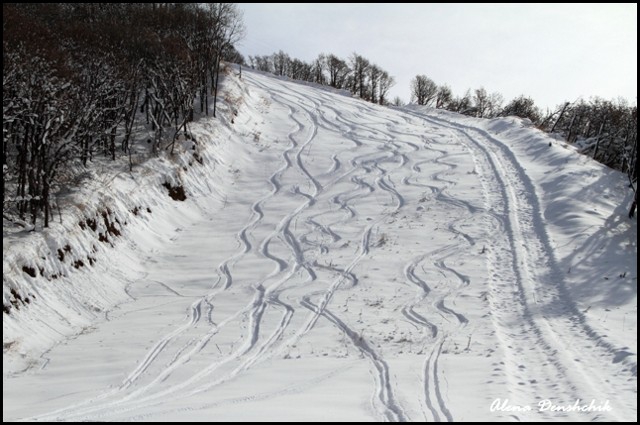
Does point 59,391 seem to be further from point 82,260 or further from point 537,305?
point 537,305

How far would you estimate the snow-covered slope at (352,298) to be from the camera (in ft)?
25.1

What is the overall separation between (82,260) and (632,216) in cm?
1695

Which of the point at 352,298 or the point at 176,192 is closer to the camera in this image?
the point at 352,298

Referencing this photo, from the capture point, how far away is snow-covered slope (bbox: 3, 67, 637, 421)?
25.1 feet

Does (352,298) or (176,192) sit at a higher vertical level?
(176,192)

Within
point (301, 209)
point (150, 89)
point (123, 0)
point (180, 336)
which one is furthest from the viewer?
point (123, 0)

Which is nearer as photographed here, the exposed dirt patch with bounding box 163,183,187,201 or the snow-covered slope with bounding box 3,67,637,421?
the snow-covered slope with bounding box 3,67,637,421

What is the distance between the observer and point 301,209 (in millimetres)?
19047

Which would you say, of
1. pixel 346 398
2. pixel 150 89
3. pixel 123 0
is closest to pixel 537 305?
pixel 346 398

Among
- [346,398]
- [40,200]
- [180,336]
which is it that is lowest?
[180,336]

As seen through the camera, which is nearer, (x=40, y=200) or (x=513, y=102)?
(x=40, y=200)

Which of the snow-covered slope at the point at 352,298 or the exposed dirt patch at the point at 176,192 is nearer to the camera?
the snow-covered slope at the point at 352,298

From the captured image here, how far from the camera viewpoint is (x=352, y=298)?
1245 cm

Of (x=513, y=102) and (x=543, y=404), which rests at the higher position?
(x=513, y=102)
